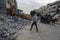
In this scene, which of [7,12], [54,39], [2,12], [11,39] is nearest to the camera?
[11,39]

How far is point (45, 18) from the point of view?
1287 inches

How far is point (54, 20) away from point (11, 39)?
62.4 feet

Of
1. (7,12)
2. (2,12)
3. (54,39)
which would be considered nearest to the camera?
(54,39)

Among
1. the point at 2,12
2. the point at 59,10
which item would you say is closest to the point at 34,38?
Result: the point at 2,12

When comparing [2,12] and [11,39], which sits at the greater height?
[2,12]

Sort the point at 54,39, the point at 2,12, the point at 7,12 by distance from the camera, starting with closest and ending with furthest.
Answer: the point at 54,39 → the point at 2,12 → the point at 7,12

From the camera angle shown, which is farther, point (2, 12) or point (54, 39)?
point (2, 12)

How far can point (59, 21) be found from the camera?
32.0 metres

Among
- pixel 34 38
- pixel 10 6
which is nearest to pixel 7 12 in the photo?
pixel 10 6

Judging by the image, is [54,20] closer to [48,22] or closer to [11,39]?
[48,22]

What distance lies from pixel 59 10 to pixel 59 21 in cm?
1291

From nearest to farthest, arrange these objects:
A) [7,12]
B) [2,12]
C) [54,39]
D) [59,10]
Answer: [54,39] → [2,12] → [7,12] → [59,10]

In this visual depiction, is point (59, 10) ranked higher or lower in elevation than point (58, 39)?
higher

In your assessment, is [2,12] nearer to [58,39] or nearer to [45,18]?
[45,18]
